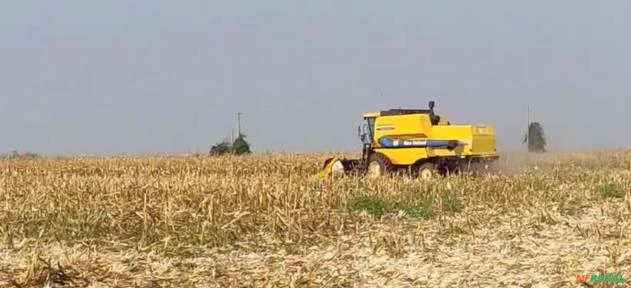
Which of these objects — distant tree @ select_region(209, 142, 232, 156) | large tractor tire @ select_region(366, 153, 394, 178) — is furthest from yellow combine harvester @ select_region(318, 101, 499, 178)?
distant tree @ select_region(209, 142, 232, 156)

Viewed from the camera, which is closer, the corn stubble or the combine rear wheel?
the corn stubble

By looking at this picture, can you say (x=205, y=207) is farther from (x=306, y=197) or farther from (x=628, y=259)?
(x=628, y=259)

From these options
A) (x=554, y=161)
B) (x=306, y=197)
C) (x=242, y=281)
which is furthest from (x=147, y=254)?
(x=554, y=161)

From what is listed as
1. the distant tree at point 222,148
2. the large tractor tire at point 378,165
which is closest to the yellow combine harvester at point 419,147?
the large tractor tire at point 378,165

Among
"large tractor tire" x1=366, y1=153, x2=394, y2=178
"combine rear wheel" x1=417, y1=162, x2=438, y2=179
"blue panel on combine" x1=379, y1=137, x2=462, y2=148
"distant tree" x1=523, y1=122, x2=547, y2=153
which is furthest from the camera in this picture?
"distant tree" x1=523, y1=122, x2=547, y2=153

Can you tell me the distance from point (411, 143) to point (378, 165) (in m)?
0.97

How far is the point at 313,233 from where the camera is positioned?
31.4ft

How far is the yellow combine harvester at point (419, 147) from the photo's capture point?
18906mm

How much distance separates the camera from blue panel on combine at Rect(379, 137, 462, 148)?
1902 cm

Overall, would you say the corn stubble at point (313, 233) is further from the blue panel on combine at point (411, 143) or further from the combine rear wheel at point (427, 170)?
the blue panel on combine at point (411, 143)

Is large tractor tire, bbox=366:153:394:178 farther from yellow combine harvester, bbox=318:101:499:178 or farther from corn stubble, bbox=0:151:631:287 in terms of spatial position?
corn stubble, bbox=0:151:631:287

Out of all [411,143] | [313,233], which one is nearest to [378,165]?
[411,143]

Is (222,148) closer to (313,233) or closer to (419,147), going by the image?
(419,147)

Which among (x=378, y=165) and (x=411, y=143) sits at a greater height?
(x=411, y=143)
